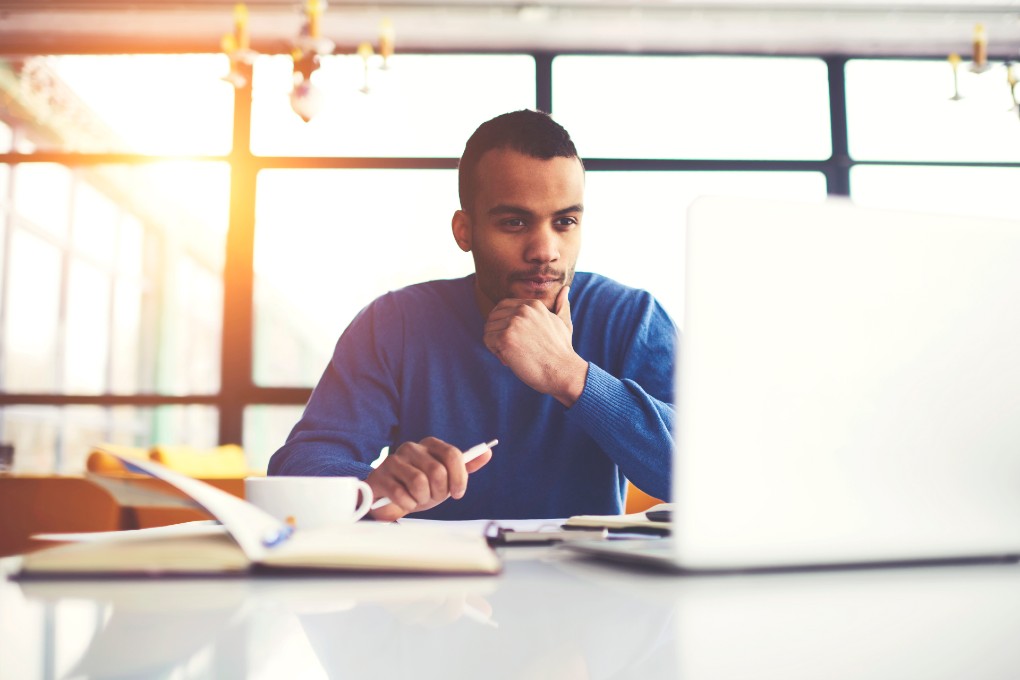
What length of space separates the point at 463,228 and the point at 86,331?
4.09 metres

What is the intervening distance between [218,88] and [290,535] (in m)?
4.90

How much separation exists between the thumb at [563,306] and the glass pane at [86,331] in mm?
4127

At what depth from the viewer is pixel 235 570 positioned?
0.56 m

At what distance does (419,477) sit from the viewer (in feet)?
2.89

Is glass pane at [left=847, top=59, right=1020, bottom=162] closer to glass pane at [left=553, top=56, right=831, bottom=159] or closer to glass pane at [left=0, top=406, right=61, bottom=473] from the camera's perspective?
glass pane at [left=553, top=56, right=831, bottom=159]

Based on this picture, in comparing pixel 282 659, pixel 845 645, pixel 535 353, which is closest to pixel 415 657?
pixel 282 659

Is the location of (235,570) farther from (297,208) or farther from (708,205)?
→ (297,208)

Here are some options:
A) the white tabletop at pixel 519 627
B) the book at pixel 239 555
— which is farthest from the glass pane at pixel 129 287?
the white tabletop at pixel 519 627

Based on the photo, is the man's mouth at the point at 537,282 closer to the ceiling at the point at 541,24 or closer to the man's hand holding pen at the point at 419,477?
the man's hand holding pen at the point at 419,477

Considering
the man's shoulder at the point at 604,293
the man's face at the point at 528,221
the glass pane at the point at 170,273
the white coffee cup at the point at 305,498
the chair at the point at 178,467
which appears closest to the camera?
the white coffee cup at the point at 305,498

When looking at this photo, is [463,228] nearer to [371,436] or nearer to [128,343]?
[371,436]

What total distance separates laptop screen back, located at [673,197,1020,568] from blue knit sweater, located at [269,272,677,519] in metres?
0.80

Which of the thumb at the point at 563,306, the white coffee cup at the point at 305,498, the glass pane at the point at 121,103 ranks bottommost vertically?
the white coffee cup at the point at 305,498

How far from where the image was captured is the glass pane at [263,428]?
15.5 ft
